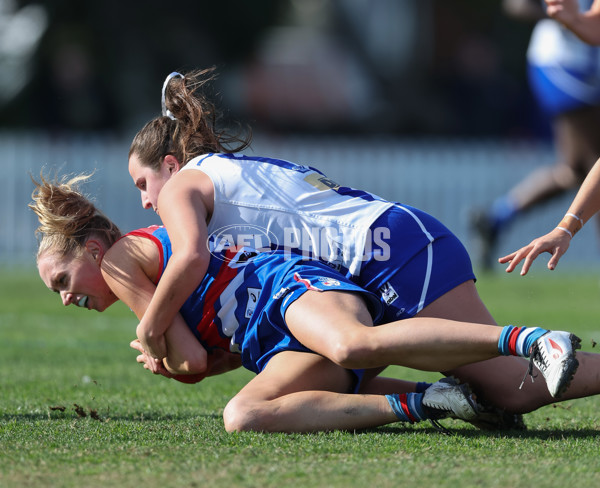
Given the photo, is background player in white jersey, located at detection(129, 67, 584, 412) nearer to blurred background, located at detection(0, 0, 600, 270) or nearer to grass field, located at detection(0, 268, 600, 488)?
grass field, located at detection(0, 268, 600, 488)

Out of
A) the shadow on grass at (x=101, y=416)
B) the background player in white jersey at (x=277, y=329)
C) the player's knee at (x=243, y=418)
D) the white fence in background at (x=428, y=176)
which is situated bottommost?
the white fence in background at (x=428, y=176)

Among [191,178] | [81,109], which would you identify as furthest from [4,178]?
[191,178]

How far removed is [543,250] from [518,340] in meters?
0.43

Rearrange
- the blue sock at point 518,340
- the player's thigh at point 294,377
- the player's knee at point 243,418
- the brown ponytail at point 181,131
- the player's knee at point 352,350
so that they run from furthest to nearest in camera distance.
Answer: the brown ponytail at point 181,131 → the player's thigh at point 294,377 → the player's knee at point 243,418 → the player's knee at point 352,350 → the blue sock at point 518,340

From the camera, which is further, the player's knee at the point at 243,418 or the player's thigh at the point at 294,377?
the player's thigh at the point at 294,377

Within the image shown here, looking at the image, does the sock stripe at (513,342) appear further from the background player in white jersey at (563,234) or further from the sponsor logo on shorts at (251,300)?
the sponsor logo on shorts at (251,300)

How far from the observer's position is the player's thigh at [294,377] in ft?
11.0

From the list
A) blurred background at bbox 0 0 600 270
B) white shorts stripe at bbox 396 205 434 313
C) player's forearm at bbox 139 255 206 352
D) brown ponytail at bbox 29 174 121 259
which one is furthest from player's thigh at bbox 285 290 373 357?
blurred background at bbox 0 0 600 270

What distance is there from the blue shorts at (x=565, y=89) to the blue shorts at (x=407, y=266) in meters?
4.09

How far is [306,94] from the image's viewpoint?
84.5 feet

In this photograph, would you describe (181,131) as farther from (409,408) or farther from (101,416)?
(409,408)

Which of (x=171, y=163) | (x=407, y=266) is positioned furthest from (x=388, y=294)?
(x=171, y=163)

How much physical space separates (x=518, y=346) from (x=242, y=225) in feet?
3.82

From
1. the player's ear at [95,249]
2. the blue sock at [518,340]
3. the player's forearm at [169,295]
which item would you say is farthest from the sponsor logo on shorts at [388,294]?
the player's ear at [95,249]
